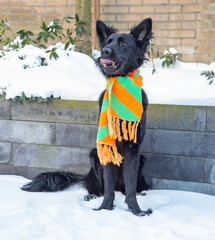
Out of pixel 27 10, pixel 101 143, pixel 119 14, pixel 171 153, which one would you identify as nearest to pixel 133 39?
pixel 101 143

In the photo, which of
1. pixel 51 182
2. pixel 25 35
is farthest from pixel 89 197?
pixel 25 35

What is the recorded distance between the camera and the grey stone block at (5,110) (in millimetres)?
3559

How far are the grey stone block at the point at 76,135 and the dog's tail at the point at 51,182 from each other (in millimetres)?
314

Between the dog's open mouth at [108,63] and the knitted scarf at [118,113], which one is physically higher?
the dog's open mouth at [108,63]

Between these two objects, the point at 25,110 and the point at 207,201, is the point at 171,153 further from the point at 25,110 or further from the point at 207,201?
the point at 25,110

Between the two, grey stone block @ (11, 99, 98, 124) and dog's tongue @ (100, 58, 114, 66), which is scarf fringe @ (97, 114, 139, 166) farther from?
grey stone block @ (11, 99, 98, 124)

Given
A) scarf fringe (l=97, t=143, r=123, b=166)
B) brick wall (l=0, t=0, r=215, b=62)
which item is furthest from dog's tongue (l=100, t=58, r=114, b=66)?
brick wall (l=0, t=0, r=215, b=62)

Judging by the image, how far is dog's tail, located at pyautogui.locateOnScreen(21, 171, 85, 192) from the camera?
125 inches

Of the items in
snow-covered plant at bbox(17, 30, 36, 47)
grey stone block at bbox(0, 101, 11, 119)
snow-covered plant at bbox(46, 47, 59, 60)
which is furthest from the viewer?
snow-covered plant at bbox(17, 30, 36, 47)

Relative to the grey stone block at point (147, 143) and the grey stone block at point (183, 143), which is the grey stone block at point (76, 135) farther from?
the grey stone block at point (183, 143)

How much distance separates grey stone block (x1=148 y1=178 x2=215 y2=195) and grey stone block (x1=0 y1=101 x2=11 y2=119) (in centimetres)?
158

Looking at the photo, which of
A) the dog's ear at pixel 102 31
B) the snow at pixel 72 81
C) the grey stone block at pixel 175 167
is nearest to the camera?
the dog's ear at pixel 102 31

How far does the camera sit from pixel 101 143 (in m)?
2.62

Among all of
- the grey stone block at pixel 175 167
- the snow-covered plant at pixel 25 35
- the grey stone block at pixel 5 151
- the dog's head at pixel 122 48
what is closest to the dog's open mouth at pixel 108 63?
the dog's head at pixel 122 48
